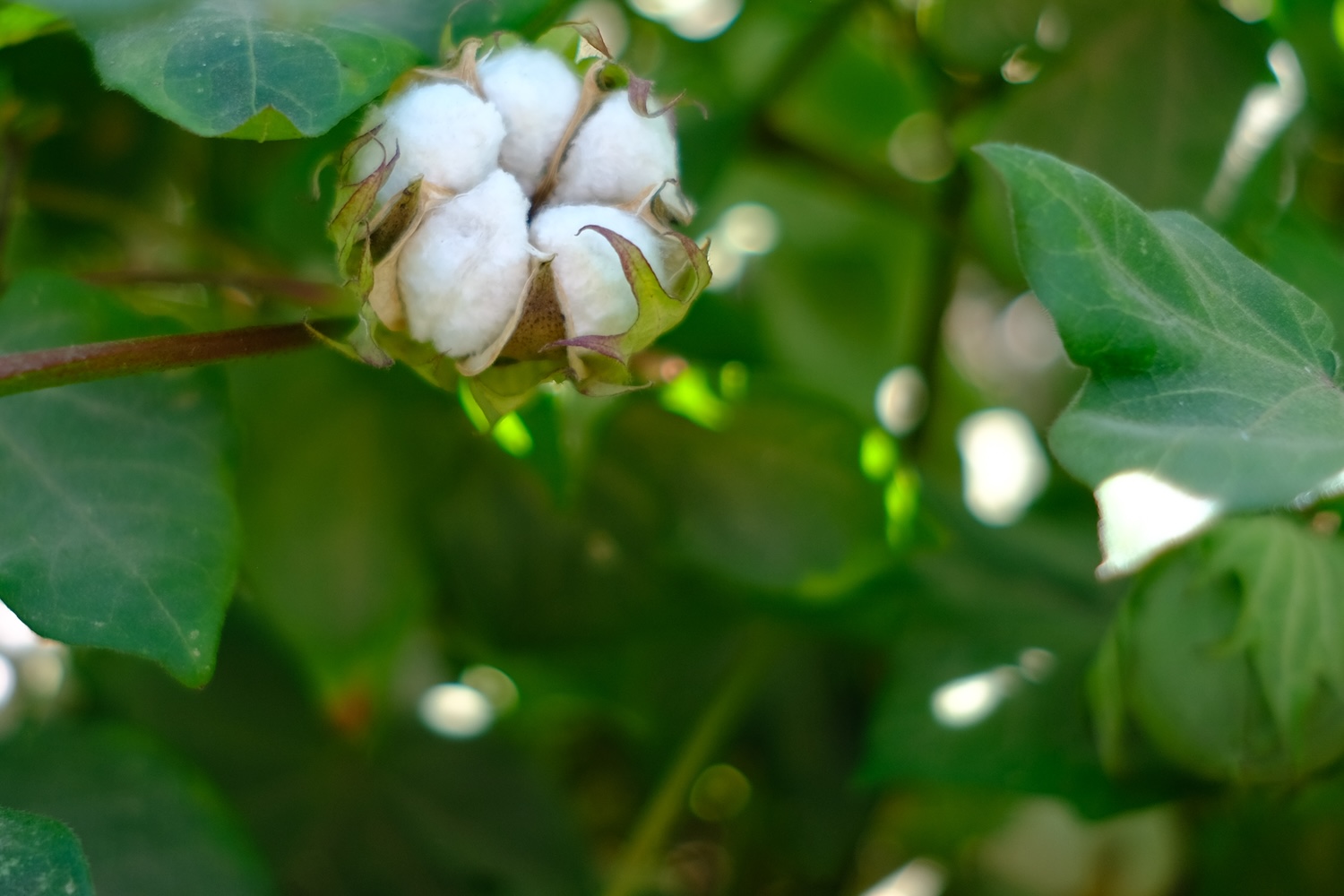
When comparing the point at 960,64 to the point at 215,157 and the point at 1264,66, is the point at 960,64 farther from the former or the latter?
the point at 215,157

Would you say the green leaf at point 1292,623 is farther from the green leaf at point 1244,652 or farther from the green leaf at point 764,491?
the green leaf at point 764,491

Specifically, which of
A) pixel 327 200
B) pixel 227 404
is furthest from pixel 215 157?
pixel 227 404

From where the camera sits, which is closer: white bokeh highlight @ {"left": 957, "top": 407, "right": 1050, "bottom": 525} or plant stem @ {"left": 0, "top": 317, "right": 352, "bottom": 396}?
plant stem @ {"left": 0, "top": 317, "right": 352, "bottom": 396}

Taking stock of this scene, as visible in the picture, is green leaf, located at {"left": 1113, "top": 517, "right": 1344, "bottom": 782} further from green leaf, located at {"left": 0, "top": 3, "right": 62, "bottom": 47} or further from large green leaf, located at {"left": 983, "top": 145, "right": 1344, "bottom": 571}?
green leaf, located at {"left": 0, "top": 3, "right": 62, "bottom": 47}

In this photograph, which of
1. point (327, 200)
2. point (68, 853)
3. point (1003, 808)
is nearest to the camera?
point (68, 853)

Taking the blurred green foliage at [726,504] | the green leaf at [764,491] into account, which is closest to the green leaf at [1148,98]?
the blurred green foliage at [726,504]

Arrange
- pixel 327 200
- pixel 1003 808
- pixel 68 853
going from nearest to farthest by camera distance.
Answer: pixel 68 853
pixel 327 200
pixel 1003 808

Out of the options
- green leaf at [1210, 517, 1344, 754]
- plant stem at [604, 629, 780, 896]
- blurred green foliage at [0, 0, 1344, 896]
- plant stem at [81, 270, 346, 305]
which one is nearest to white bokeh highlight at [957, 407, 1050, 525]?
blurred green foliage at [0, 0, 1344, 896]
